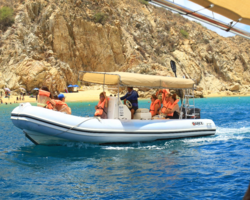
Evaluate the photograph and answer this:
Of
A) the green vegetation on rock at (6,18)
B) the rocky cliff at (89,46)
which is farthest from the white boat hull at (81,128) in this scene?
the green vegetation on rock at (6,18)

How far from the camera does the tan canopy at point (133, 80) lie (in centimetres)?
934

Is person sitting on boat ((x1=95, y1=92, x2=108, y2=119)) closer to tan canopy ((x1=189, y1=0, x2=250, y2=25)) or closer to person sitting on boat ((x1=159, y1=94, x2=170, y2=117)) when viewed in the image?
person sitting on boat ((x1=159, y1=94, x2=170, y2=117))

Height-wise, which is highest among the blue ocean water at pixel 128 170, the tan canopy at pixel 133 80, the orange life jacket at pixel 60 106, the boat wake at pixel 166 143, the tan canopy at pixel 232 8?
the tan canopy at pixel 232 8

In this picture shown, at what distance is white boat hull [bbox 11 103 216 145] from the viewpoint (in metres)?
8.62

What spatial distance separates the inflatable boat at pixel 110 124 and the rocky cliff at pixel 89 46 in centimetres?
3020

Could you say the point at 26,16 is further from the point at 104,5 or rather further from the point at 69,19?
the point at 104,5

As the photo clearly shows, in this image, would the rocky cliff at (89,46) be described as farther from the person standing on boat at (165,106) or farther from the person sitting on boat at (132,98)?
the person sitting on boat at (132,98)

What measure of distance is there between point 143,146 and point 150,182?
350 centimetres

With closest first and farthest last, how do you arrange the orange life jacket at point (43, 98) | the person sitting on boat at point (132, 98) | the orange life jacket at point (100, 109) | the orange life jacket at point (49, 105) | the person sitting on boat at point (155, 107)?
the orange life jacket at point (43, 98)
the orange life jacket at point (49, 105)
the orange life jacket at point (100, 109)
the person sitting on boat at point (132, 98)
the person sitting on boat at point (155, 107)

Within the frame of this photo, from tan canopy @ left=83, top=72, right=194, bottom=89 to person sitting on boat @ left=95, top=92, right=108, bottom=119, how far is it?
533 mm

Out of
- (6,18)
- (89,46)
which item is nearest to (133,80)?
(89,46)

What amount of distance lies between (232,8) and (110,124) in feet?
21.2

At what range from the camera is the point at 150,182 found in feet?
20.4

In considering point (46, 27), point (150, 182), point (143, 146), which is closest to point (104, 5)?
point (46, 27)
